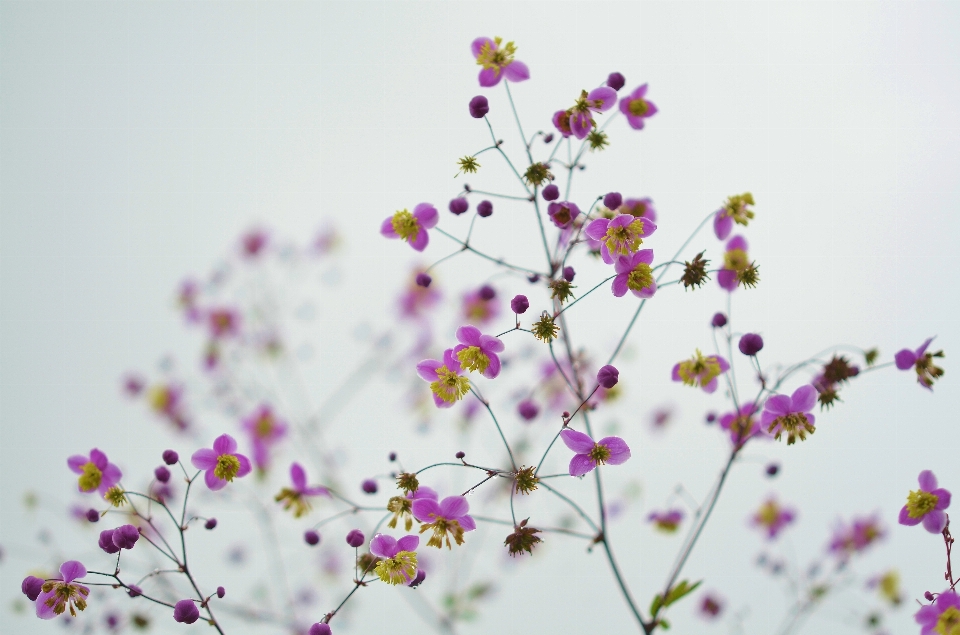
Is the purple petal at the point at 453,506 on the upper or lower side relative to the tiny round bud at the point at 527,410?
lower

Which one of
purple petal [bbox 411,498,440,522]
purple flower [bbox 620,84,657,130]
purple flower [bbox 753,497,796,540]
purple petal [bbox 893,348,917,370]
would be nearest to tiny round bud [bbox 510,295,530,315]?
purple petal [bbox 411,498,440,522]

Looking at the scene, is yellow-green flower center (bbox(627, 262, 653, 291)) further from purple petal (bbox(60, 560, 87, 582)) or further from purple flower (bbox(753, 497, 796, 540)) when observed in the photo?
purple flower (bbox(753, 497, 796, 540))

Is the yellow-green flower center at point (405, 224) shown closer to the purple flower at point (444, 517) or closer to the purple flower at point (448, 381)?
the purple flower at point (448, 381)

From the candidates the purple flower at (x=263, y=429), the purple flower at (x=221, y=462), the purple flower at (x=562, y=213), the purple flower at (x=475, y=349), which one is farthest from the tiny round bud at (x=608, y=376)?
the purple flower at (x=263, y=429)

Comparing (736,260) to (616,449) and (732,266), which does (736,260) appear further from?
(616,449)

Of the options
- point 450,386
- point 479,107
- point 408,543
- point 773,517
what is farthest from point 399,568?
point 773,517

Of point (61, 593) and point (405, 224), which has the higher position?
point (405, 224)
